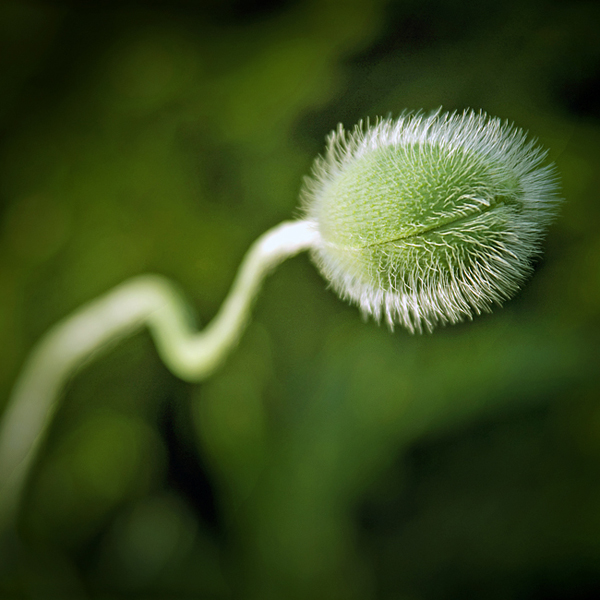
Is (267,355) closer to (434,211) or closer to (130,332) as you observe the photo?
(130,332)

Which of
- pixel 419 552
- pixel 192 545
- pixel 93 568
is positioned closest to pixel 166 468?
pixel 192 545

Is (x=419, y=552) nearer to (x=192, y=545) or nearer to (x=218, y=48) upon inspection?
(x=192, y=545)

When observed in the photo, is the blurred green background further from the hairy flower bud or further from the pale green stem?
the hairy flower bud

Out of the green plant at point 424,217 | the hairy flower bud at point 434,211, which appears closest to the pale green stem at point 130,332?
the green plant at point 424,217

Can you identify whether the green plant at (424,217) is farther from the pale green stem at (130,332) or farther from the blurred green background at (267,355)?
the blurred green background at (267,355)

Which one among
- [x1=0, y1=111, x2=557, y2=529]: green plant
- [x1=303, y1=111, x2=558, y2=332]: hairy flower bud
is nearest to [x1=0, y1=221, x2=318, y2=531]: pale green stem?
[x1=0, y1=111, x2=557, y2=529]: green plant

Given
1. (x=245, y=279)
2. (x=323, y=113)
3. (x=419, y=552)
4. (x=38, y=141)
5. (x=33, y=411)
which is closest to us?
(x=245, y=279)
